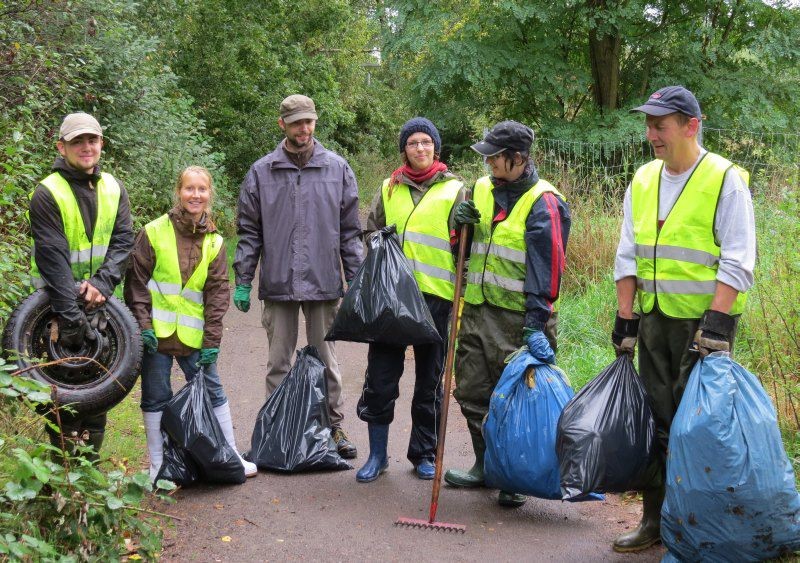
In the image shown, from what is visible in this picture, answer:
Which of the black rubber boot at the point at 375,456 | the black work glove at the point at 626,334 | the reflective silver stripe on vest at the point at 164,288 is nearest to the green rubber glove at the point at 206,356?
the reflective silver stripe on vest at the point at 164,288

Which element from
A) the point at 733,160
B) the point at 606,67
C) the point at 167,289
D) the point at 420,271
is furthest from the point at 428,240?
the point at 606,67

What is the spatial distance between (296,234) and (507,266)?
140 centimetres

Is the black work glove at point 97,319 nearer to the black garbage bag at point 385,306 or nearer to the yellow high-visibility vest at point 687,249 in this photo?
the black garbage bag at point 385,306

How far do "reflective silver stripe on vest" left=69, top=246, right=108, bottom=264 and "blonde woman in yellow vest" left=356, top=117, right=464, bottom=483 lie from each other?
1.56 m

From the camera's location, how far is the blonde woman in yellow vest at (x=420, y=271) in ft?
16.7

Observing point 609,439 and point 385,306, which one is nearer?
point 609,439

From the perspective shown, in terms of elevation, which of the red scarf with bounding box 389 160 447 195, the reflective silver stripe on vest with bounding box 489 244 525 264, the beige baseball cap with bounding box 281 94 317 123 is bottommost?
the reflective silver stripe on vest with bounding box 489 244 525 264

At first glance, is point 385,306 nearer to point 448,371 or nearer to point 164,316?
point 448,371

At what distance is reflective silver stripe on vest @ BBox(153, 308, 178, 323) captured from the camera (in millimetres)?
4906

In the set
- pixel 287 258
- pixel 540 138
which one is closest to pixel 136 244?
pixel 287 258

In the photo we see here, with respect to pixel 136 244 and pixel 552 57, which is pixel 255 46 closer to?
pixel 552 57

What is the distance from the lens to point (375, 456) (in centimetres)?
527

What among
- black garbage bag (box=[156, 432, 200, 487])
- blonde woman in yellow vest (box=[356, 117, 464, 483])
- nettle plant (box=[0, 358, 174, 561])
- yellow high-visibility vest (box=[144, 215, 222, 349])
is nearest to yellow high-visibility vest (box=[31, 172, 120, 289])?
yellow high-visibility vest (box=[144, 215, 222, 349])

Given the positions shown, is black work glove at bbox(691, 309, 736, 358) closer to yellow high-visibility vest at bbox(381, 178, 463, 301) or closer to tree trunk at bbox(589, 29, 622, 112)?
yellow high-visibility vest at bbox(381, 178, 463, 301)
